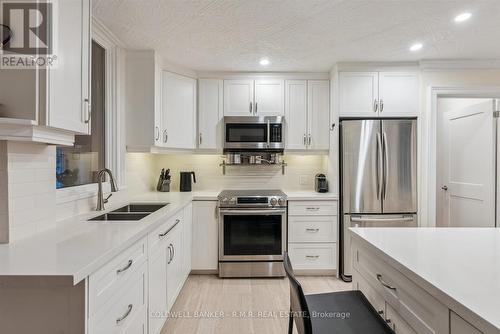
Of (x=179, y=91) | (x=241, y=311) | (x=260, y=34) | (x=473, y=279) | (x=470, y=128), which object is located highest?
(x=260, y=34)

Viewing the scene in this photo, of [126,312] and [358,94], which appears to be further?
[358,94]

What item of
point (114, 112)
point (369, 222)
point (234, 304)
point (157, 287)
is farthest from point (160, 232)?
point (369, 222)

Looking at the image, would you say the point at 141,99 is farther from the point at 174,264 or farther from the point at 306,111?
the point at 306,111

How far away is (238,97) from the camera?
3.23 metres

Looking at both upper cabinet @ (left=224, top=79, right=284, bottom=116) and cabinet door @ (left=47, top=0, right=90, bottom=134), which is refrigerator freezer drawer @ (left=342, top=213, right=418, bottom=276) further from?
cabinet door @ (left=47, top=0, right=90, bottom=134)

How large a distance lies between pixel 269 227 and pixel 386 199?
1.29 metres

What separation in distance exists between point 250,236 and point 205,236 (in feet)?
1.61

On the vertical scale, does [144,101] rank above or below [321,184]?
above

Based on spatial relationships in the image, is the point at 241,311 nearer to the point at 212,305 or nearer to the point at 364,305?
the point at 212,305

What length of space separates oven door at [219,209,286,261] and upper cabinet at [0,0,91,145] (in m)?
1.81

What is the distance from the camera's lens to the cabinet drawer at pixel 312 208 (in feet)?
9.72

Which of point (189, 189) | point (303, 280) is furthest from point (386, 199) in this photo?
point (189, 189)

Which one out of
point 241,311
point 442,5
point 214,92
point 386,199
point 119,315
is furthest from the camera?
point 214,92

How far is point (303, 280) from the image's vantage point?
2.92 metres
